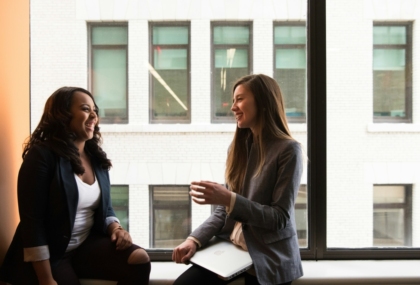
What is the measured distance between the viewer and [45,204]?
1.76 meters

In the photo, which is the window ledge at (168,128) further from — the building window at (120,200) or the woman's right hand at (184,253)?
the woman's right hand at (184,253)

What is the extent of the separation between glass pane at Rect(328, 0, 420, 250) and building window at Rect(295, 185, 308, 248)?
140mm

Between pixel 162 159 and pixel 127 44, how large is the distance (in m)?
0.73

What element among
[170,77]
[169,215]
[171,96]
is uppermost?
[170,77]

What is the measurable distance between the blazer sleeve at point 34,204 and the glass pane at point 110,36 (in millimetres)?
999

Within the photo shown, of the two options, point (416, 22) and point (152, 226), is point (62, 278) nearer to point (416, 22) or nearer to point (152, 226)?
point (152, 226)

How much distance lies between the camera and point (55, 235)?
1.78 metres

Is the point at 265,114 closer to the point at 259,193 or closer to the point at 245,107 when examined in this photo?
the point at 245,107

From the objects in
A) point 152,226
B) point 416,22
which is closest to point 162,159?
point 152,226

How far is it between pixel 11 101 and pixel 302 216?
1770 millimetres

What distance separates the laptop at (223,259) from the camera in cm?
176

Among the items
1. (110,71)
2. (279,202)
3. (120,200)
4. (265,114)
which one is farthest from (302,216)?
(110,71)

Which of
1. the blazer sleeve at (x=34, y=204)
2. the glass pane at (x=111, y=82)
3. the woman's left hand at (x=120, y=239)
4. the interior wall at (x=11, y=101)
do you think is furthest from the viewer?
the glass pane at (x=111, y=82)

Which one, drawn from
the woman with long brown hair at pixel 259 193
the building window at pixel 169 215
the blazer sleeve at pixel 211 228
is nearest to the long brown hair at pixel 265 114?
the woman with long brown hair at pixel 259 193
